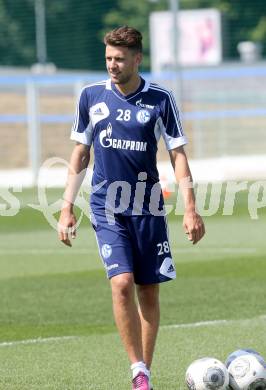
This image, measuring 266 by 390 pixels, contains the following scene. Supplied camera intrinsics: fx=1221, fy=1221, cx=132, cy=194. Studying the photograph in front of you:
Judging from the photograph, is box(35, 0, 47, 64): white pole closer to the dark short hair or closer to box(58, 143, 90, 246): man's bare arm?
box(58, 143, 90, 246): man's bare arm

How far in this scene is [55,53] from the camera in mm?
58719

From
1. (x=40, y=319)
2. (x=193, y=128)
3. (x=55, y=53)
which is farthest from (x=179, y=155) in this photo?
(x=55, y=53)

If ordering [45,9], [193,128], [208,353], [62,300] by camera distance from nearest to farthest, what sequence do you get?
[208,353] → [62,300] → [193,128] → [45,9]

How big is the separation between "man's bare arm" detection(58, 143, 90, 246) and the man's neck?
1.46 feet

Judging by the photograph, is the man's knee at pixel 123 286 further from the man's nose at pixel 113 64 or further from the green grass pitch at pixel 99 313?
the man's nose at pixel 113 64

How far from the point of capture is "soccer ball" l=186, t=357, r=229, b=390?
24.4ft

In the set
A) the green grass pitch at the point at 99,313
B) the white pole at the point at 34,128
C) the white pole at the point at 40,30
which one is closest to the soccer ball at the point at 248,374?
the green grass pitch at the point at 99,313

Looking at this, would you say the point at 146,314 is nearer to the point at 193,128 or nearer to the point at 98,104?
the point at 98,104

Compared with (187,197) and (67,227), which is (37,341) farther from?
(187,197)

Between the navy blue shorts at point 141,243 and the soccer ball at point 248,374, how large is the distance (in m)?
0.77

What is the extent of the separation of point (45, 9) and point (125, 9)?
636 centimetres

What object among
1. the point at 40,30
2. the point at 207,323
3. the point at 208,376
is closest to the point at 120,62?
the point at 208,376

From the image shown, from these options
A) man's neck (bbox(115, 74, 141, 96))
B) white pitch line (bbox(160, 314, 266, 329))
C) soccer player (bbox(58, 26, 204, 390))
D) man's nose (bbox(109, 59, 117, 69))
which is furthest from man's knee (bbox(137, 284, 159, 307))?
white pitch line (bbox(160, 314, 266, 329))

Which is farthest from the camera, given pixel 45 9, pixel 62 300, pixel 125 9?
pixel 125 9
